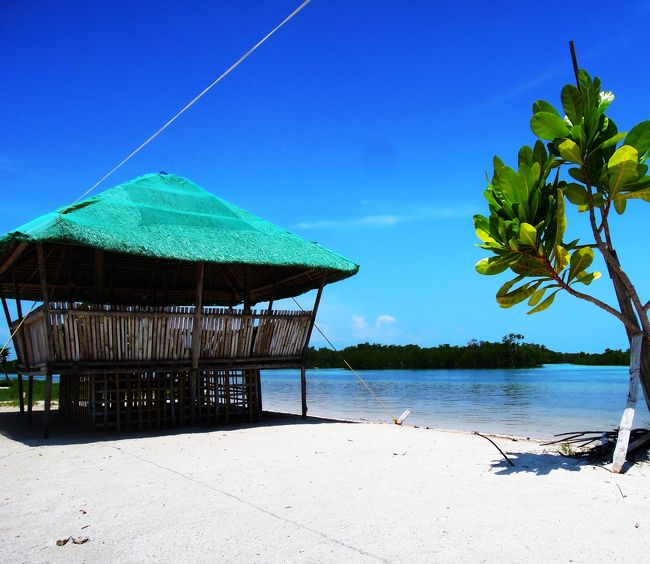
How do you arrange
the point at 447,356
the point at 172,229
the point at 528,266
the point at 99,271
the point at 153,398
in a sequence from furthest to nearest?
the point at 447,356 < the point at 153,398 < the point at 99,271 < the point at 172,229 < the point at 528,266

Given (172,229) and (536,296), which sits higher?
(172,229)

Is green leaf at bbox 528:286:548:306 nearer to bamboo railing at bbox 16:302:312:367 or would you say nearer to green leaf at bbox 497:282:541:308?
green leaf at bbox 497:282:541:308

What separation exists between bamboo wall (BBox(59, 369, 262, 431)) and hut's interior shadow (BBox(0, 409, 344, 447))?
0.22 metres

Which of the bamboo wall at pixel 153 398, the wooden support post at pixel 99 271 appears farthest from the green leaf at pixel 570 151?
the wooden support post at pixel 99 271

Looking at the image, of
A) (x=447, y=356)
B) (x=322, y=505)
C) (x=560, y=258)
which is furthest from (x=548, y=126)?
(x=447, y=356)

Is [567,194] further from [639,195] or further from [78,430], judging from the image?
[78,430]

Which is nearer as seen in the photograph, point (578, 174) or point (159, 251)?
point (578, 174)

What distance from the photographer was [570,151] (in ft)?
16.0

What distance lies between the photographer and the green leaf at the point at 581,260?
16.1 ft

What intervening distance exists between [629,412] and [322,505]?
2.77 metres

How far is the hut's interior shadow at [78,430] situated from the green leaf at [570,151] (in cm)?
594

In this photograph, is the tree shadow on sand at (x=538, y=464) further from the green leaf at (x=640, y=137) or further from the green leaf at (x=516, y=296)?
the green leaf at (x=640, y=137)

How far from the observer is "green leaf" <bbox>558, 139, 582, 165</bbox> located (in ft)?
15.8

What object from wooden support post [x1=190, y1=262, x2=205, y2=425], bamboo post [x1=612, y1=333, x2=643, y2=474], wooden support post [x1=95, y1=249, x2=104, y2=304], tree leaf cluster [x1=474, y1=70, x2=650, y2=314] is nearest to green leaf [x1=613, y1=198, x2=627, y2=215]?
tree leaf cluster [x1=474, y1=70, x2=650, y2=314]
